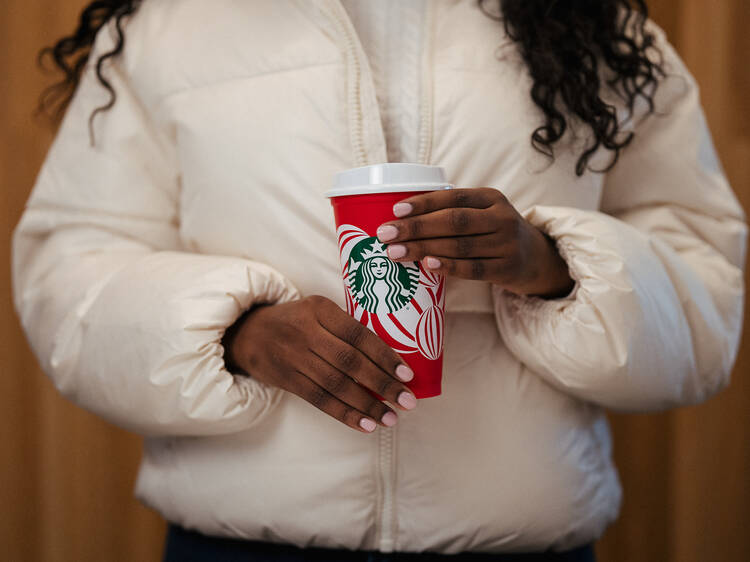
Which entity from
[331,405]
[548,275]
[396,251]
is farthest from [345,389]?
[548,275]

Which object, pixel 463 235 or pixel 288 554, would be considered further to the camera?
pixel 288 554

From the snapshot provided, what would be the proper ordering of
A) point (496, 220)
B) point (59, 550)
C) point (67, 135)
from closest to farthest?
1. point (496, 220)
2. point (67, 135)
3. point (59, 550)

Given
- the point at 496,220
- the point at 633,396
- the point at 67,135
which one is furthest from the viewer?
the point at 67,135

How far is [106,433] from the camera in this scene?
1.25 metres

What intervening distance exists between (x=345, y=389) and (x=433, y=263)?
0.14 metres

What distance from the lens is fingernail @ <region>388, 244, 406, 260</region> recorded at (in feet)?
1.70

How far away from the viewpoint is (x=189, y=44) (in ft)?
2.48

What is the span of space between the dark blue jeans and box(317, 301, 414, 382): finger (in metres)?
0.26

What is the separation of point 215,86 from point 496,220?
1.30ft

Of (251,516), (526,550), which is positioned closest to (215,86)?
(251,516)

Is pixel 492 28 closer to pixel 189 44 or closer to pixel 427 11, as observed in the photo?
pixel 427 11

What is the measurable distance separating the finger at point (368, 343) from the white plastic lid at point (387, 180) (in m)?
0.11

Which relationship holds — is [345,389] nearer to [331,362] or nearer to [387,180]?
[331,362]

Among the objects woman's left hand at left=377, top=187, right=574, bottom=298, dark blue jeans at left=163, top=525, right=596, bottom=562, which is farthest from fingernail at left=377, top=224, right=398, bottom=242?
dark blue jeans at left=163, top=525, right=596, bottom=562
